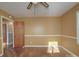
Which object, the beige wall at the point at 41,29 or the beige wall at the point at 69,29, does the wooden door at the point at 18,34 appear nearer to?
the beige wall at the point at 41,29

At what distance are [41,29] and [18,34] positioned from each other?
48cm

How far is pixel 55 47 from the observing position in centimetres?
221

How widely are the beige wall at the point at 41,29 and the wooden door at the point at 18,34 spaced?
0.08 metres

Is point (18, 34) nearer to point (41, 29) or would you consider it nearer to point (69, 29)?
point (41, 29)

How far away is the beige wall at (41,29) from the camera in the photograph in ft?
7.50

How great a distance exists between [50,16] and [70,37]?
59 centimetres

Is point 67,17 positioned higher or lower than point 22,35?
higher

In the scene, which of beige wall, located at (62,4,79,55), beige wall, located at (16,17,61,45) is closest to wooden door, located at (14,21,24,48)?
beige wall, located at (16,17,61,45)

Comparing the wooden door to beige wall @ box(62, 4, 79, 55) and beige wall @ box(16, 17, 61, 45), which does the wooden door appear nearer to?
beige wall @ box(16, 17, 61, 45)

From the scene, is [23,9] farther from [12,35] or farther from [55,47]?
[55,47]

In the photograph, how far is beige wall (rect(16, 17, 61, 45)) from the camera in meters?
2.29

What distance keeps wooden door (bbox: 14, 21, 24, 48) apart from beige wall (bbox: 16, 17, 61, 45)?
0.08m

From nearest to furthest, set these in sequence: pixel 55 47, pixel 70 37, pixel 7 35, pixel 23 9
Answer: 1. pixel 55 47
2. pixel 70 37
3. pixel 23 9
4. pixel 7 35

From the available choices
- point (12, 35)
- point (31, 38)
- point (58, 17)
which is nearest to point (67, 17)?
point (58, 17)
